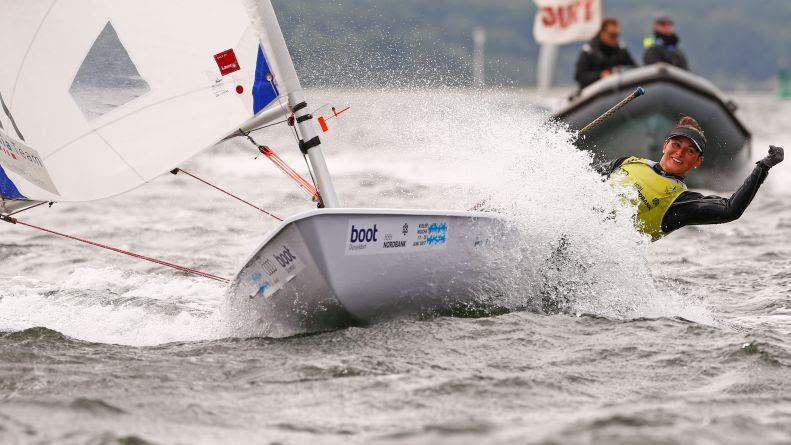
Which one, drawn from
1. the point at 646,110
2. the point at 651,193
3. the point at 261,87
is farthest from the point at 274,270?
the point at 646,110

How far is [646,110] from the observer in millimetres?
10695

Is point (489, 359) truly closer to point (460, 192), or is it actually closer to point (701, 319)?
point (701, 319)

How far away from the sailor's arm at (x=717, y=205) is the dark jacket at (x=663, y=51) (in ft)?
20.7

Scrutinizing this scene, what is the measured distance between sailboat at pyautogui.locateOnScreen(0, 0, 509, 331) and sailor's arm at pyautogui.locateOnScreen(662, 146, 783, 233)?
3.57 feet

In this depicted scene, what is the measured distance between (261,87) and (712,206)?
89.3 inches

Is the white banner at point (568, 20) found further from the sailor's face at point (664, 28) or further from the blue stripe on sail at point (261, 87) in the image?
the blue stripe on sail at point (261, 87)

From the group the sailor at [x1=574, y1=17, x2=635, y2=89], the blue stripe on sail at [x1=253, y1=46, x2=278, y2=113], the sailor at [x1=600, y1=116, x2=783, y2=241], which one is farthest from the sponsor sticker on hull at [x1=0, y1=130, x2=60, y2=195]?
the sailor at [x1=574, y1=17, x2=635, y2=89]

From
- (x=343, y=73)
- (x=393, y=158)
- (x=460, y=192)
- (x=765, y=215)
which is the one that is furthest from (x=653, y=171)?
(x=393, y=158)

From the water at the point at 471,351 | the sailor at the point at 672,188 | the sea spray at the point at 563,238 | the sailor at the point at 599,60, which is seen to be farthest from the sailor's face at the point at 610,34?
the sailor at the point at 672,188

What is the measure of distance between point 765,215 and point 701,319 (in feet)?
18.5

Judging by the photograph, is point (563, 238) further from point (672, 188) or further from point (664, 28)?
point (664, 28)

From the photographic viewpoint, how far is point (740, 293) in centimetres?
610

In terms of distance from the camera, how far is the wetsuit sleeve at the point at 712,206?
5031 millimetres

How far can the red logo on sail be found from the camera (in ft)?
15.1
